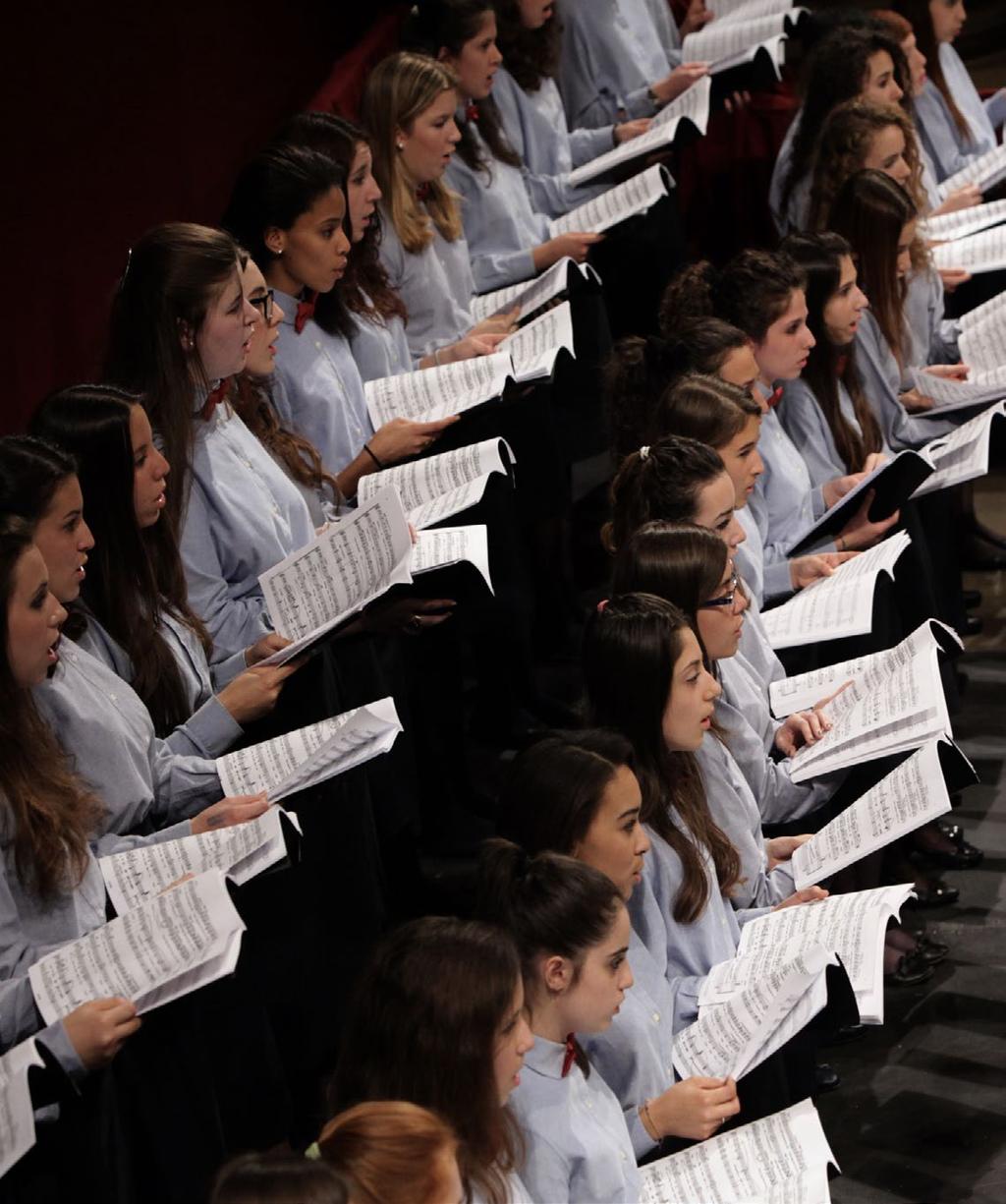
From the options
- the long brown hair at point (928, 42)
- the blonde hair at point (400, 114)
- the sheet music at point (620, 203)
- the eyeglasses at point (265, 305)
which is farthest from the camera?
the long brown hair at point (928, 42)

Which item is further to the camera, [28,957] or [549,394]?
[549,394]

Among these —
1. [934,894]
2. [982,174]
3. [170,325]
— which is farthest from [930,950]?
[982,174]

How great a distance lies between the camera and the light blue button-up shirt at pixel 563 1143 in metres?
2.27

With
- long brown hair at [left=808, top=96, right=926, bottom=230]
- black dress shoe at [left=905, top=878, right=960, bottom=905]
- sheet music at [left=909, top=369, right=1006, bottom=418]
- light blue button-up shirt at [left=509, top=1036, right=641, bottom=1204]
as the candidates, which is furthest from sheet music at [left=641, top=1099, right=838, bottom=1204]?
long brown hair at [left=808, top=96, right=926, bottom=230]

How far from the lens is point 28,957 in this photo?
2361mm

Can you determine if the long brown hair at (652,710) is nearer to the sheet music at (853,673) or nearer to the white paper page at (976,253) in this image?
the sheet music at (853,673)

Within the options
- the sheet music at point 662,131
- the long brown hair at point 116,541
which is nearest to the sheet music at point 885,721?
Result: the long brown hair at point 116,541

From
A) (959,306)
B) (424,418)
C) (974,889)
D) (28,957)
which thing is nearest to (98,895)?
(28,957)

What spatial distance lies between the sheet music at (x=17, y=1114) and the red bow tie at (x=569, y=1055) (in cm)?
65

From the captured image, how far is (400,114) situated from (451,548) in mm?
1652

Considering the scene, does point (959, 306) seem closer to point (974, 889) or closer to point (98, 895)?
point (974, 889)

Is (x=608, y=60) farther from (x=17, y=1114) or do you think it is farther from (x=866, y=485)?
(x=17, y=1114)

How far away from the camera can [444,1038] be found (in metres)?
2.04

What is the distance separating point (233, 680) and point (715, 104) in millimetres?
2755
